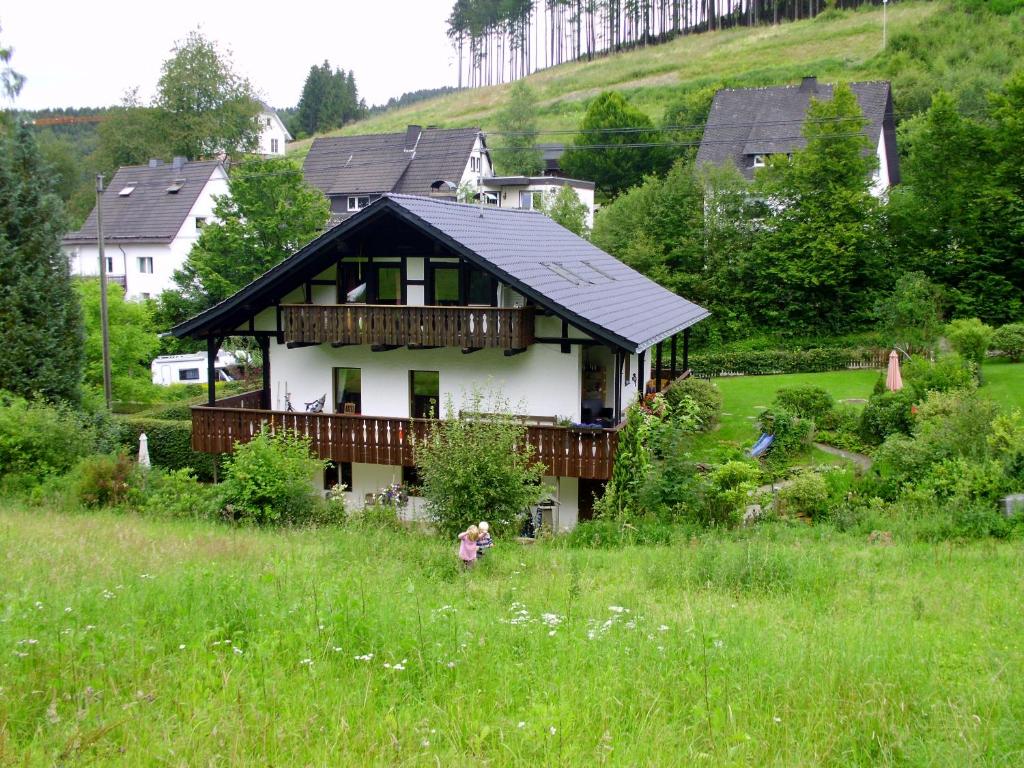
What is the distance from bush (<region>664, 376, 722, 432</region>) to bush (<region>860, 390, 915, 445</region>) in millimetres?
4365

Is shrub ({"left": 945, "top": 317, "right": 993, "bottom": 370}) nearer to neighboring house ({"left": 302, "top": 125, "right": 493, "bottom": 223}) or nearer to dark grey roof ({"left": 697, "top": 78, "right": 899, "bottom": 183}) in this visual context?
dark grey roof ({"left": 697, "top": 78, "right": 899, "bottom": 183})

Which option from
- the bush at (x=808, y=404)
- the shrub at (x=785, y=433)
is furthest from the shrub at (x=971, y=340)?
the shrub at (x=785, y=433)

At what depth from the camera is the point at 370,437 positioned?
20.4 m

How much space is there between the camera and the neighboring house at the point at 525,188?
5753 cm

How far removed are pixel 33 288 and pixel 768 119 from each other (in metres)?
41.7

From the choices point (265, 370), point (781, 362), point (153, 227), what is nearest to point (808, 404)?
point (781, 362)

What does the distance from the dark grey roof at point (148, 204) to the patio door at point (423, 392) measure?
111 feet

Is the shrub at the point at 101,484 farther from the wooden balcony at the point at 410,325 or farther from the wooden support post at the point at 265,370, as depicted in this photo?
the wooden support post at the point at 265,370

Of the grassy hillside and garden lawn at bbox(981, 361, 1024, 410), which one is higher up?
the grassy hillside

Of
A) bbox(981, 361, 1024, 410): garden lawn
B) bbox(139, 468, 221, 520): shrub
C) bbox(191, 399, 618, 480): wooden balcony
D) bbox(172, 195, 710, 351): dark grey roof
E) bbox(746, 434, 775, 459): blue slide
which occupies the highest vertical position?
bbox(172, 195, 710, 351): dark grey roof

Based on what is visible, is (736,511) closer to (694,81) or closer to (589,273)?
(589,273)

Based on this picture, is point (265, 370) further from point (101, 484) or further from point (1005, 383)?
point (1005, 383)

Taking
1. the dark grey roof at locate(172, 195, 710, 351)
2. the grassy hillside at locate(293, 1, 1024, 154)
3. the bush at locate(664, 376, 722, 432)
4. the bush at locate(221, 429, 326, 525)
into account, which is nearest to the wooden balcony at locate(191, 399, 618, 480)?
the bush at locate(221, 429, 326, 525)

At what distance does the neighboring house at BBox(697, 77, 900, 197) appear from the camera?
163 ft
